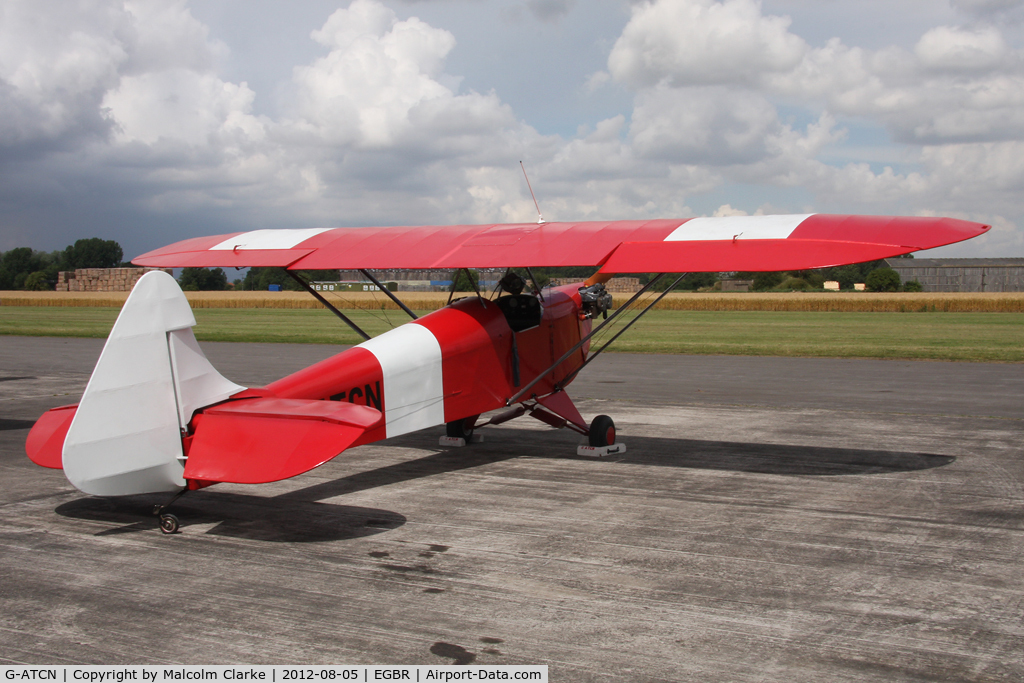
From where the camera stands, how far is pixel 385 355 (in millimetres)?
7402

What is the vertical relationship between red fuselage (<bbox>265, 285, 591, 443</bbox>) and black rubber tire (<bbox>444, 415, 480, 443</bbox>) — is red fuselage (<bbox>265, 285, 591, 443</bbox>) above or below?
above

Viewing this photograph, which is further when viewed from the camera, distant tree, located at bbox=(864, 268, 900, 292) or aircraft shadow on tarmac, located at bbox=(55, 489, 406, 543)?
distant tree, located at bbox=(864, 268, 900, 292)

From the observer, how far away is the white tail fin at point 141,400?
5293 millimetres

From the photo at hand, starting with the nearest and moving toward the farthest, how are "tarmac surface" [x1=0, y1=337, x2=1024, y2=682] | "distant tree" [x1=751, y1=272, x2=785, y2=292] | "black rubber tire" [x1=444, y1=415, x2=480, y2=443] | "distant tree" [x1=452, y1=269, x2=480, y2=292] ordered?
"tarmac surface" [x1=0, y1=337, x2=1024, y2=682] → "distant tree" [x1=452, y1=269, x2=480, y2=292] → "black rubber tire" [x1=444, y1=415, x2=480, y2=443] → "distant tree" [x1=751, y1=272, x2=785, y2=292]

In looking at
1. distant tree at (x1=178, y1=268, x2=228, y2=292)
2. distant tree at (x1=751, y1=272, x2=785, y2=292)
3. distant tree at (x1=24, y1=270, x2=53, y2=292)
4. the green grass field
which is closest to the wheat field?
the green grass field

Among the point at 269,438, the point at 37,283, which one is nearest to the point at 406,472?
the point at 269,438

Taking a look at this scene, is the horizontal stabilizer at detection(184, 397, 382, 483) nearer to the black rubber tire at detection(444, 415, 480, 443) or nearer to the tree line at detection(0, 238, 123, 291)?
the black rubber tire at detection(444, 415, 480, 443)

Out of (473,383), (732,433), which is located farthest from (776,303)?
(473,383)

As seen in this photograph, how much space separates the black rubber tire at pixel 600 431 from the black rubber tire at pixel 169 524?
4.62m

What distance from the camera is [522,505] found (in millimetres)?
7004

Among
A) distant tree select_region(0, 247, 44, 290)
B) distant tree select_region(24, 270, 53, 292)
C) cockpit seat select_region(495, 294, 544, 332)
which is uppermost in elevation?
distant tree select_region(0, 247, 44, 290)

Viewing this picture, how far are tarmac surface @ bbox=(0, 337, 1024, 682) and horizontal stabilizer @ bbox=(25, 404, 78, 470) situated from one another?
1.94 ft

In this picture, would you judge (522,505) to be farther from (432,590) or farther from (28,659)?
(28,659)
